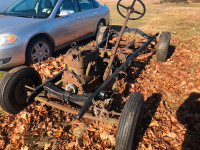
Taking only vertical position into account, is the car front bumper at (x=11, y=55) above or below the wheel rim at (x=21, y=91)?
above

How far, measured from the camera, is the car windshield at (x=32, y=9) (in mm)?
5426

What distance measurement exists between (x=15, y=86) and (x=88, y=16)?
15.3ft

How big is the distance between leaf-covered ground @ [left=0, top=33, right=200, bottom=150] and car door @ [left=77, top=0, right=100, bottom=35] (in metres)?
3.25

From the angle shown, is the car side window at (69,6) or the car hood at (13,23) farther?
the car side window at (69,6)

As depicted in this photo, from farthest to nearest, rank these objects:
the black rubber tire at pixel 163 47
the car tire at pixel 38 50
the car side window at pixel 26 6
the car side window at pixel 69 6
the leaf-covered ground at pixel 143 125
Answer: the car side window at pixel 69 6, the car side window at pixel 26 6, the black rubber tire at pixel 163 47, the car tire at pixel 38 50, the leaf-covered ground at pixel 143 125

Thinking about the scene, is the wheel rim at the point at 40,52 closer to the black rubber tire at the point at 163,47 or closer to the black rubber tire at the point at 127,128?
the black rubber tire at the point at 163,47

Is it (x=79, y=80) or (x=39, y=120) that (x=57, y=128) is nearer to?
(x=39, y=120)

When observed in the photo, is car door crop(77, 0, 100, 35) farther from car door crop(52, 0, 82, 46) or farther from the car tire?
the car tire

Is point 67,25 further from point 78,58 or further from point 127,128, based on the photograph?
point 127,128

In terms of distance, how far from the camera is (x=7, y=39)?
438 centimetres

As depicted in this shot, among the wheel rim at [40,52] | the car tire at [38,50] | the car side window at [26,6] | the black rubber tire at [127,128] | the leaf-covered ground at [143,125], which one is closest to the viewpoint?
the black rubber tire at [127,128]

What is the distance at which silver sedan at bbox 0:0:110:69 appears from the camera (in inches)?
177

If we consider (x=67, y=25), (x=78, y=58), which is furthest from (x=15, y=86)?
(x=67, y=25)

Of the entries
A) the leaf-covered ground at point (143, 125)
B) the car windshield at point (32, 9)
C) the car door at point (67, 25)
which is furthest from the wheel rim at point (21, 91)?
the car windshield at point (32, 9)
